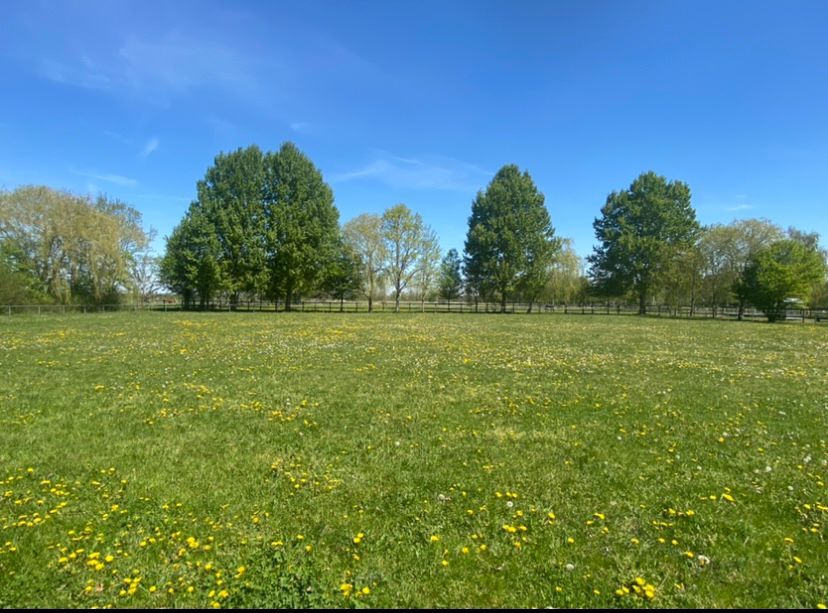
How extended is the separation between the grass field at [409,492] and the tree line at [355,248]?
130 ft

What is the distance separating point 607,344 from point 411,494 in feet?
61.6

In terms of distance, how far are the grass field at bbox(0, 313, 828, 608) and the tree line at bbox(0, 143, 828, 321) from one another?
130 ft

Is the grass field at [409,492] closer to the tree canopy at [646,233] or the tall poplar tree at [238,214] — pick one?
the tall poplar tree at [238,214]

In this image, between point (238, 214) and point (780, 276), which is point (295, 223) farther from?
point (780, 276)

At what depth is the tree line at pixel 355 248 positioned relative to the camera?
4172 centimetres

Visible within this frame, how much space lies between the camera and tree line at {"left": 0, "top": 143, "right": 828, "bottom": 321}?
41719 millimetres

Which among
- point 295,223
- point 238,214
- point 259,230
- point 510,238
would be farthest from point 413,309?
point 238,214

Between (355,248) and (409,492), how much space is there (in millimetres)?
55896

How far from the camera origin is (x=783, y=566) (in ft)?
13.2

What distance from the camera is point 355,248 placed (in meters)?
59.7

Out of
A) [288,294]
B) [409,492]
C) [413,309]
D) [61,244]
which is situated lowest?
[409,492]

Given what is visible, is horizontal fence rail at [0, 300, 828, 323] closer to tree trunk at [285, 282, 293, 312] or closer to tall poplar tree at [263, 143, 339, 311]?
tree trunk at [285, 282, 293, 312]

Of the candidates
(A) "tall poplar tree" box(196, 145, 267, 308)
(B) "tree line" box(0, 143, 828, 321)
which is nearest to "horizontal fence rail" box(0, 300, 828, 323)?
(B) "tree line" box(0, 143, 828, 321)

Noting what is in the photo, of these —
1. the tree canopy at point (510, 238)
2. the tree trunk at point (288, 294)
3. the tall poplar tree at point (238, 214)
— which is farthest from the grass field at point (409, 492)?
the tree canopy at point (510, 238)
